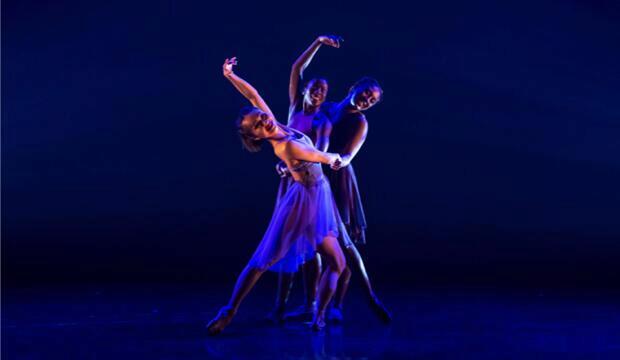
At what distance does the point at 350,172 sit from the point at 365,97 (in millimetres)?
488

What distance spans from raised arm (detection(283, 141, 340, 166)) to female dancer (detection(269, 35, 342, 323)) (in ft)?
1.14

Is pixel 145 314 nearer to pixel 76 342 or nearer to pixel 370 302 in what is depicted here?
pixel 76 342

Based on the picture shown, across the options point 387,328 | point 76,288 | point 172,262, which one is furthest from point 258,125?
point 172,262

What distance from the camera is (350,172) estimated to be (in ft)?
13.9

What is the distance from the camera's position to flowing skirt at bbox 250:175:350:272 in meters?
3.62

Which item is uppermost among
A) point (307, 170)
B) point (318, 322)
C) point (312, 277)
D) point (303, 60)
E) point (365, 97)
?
point (303, 60)

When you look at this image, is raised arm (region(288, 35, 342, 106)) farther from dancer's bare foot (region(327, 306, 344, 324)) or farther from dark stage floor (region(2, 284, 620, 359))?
dark stage floor (region(2, 284, 620, 359))

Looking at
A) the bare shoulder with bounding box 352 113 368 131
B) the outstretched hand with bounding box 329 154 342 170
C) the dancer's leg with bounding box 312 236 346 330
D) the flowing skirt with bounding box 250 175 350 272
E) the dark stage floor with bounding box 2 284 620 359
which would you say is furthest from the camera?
the bare shoulder with bounding box 352 113 368 131

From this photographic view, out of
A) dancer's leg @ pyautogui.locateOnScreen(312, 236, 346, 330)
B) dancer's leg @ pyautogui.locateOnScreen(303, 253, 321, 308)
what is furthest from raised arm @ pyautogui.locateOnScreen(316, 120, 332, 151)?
dancer's leg @ pyautogui.locateOnScreen(303, 253, 321, 308)

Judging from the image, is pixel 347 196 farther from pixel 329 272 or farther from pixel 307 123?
pixel 329 272

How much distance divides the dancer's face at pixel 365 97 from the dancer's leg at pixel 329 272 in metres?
0.82

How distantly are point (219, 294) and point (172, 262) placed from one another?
1.40 m

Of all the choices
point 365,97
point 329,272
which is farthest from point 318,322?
point 365,97

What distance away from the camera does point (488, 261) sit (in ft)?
21.5
